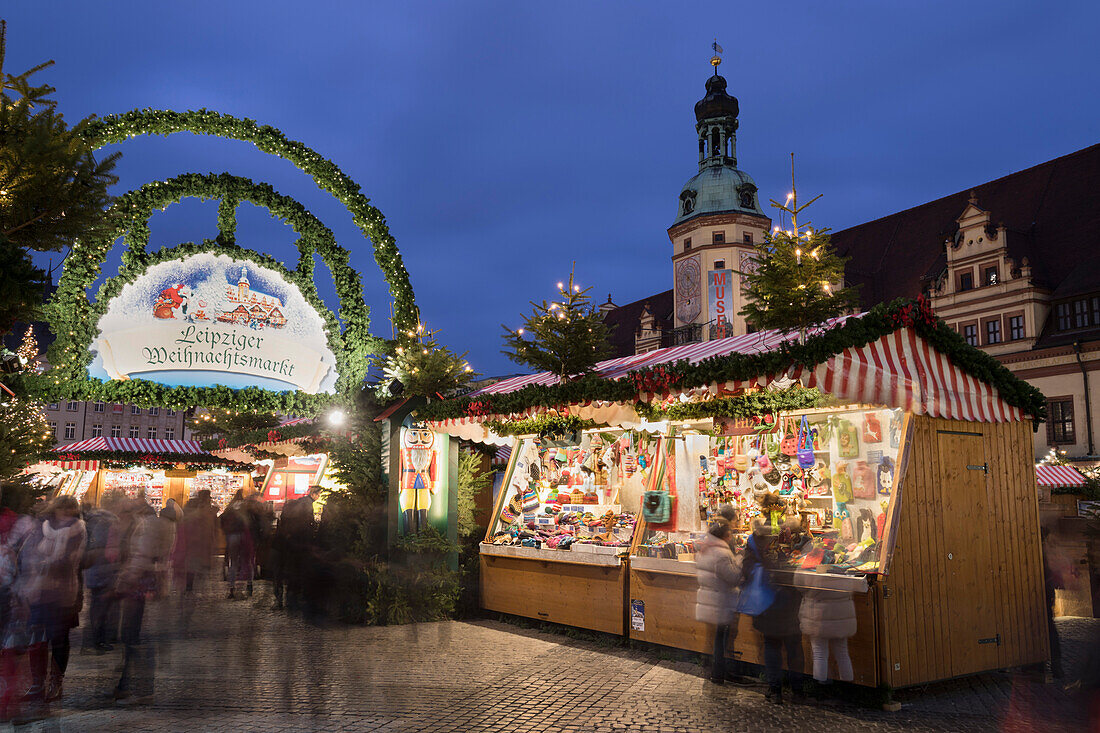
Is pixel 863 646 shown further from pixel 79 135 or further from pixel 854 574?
pixel 79 135

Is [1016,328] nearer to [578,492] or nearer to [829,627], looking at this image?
[578,492]

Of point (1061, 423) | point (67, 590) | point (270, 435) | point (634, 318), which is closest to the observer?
point (67, 590)

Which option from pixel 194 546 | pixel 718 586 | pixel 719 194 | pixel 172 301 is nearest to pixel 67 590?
pixel 194 546

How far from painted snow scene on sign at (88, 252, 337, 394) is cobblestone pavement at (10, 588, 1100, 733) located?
10.4 feet

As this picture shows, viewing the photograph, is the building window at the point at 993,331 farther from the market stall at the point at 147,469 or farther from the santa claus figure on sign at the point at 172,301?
the santa claus figure on sign at the point at 172,301

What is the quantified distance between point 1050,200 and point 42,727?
33.4 m

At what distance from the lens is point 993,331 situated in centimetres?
2969

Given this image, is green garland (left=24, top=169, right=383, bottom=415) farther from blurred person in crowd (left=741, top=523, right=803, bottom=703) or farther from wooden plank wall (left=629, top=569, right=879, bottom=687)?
blurred person in crowd (left=741, top=523, right=803, bottom=703)

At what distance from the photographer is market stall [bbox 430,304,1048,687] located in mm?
7230

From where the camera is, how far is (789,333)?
27.7ft

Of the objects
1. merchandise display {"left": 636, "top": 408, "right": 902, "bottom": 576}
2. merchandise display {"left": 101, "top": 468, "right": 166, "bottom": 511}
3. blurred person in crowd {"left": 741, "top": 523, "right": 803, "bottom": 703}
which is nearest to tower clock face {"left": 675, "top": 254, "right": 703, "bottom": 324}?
merchandise display {"left": 101, "top": 468, "right": 166, "bottom": 511}

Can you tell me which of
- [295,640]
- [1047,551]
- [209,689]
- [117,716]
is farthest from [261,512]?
[1047,551]

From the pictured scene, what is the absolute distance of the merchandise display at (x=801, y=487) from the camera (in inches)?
317

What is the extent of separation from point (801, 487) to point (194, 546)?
7550mm
